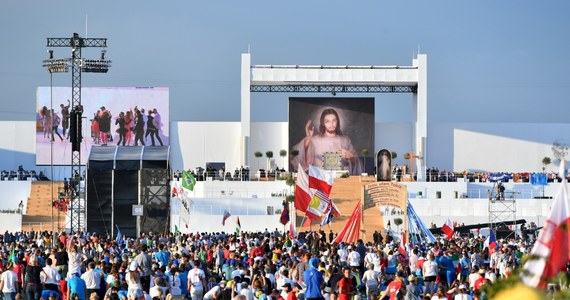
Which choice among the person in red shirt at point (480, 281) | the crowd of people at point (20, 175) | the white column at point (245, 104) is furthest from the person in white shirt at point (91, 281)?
the crowd of people at point (20, 175)

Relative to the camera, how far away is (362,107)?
69.8 meters

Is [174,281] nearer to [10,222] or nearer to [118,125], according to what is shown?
[10,222]

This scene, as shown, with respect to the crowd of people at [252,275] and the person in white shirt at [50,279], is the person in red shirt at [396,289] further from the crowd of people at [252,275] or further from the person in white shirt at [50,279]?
the person in white shirt at [50,279]

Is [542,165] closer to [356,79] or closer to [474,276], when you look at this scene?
[356,79]

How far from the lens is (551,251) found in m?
5.29

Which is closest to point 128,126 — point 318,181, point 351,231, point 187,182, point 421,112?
point 421,112

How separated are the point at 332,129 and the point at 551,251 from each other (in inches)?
2537

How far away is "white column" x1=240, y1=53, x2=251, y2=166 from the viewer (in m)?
68.7

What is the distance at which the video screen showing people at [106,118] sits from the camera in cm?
7081

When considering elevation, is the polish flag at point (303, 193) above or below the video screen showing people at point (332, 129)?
below

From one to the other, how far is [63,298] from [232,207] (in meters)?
39.4

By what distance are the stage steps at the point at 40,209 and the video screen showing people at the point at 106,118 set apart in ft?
14.3

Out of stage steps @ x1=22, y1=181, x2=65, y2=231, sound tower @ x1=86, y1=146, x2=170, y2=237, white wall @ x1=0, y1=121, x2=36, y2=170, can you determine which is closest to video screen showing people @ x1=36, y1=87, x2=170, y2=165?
white wall @ x1=0, y1=121, x2=36, y2=170

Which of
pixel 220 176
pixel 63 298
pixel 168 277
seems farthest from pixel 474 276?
pixel 220 176
